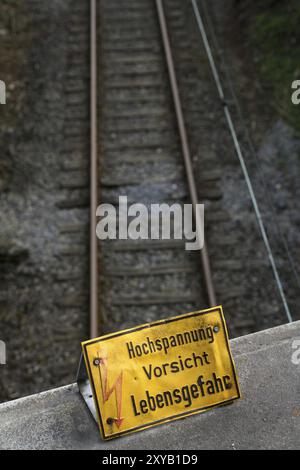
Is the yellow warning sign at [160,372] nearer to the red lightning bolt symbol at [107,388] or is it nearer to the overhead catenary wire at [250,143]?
the red lightning bolt symbol at [107,388]

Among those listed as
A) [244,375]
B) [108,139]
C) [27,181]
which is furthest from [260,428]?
[108,139]

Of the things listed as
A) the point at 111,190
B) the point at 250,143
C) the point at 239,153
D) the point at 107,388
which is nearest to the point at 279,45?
A: the point at 250,143

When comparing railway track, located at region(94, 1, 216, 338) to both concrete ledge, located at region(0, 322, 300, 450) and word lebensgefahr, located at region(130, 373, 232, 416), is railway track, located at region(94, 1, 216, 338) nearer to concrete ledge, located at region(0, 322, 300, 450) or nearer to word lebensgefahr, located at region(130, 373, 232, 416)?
concrete ledge, located at region(0, 322, 300, 450)

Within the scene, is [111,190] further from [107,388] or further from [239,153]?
[107,388]

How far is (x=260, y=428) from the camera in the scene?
8.83 ft

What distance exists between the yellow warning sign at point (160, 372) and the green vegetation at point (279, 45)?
5432 mm

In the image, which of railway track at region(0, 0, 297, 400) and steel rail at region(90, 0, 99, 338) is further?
railway track at region(0, 0, 297, 400)

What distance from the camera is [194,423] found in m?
2.72

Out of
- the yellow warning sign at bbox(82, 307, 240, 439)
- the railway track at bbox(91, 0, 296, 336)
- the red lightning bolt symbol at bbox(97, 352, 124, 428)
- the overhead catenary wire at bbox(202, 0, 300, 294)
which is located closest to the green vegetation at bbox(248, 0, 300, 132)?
the overhead catenary wire at bbox(202, 0, 300, 294)

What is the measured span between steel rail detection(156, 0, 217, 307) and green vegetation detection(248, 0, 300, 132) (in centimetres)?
128

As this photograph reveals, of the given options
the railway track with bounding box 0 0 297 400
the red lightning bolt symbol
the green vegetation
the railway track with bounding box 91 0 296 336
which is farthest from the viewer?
the green vegetation

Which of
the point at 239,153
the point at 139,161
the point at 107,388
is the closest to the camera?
the point at 107,388

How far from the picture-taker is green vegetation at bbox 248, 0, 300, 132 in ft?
26.7

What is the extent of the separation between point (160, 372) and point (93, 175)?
4.36 meters
